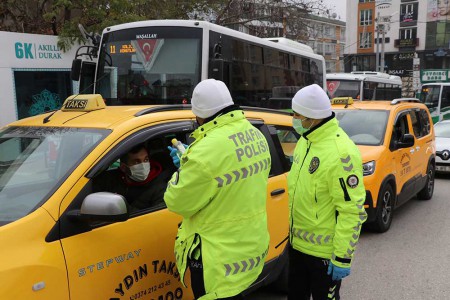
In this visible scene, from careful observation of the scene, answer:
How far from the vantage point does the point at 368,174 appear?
5.95m

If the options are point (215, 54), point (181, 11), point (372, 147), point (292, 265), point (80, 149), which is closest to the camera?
point (80, 149)

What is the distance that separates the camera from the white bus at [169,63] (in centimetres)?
787

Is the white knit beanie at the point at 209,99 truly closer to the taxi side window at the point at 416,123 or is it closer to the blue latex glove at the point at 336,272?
the blue latex glove at the point at 336,272

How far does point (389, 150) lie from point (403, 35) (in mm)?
57532

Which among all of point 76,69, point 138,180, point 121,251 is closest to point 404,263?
point 138,180

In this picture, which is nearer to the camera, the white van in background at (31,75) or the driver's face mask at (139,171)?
the driver's face mask at (139,171)

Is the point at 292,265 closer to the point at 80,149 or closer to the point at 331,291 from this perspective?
the point at 331,291

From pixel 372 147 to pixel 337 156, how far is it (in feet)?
13.1

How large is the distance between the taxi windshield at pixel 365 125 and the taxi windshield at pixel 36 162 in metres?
4.89

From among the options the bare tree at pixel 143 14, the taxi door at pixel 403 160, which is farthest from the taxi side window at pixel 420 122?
the bare tree at pixel 143 14

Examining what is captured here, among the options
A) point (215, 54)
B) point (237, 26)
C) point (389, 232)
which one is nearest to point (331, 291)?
point (389, 232)

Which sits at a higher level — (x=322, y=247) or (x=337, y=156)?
(x=337, y=156)

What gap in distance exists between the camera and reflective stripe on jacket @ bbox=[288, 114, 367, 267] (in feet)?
8.52

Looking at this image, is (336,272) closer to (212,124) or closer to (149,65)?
(212,124)
